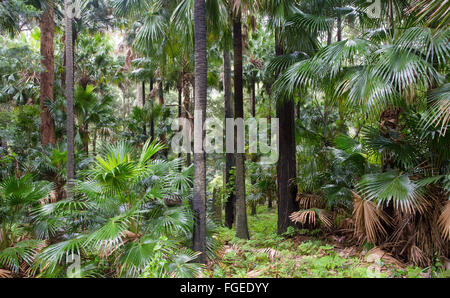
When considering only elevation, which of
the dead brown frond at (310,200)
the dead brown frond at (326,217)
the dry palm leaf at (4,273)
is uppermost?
the dead brown frond at (310,200)

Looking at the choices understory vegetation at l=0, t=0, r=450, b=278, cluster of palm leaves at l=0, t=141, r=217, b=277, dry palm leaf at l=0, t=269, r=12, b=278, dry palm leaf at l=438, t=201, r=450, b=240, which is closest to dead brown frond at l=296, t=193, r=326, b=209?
understory vegetation at l=0, t=0, r=450, b=278

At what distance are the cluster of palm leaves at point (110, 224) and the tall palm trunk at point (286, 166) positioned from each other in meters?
2.71

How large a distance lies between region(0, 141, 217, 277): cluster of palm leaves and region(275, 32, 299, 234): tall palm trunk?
271cm

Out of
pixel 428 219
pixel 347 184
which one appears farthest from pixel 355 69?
pixel 428 219

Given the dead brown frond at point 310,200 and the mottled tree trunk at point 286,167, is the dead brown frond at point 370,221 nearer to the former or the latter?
the dead brown frond at point 310,200

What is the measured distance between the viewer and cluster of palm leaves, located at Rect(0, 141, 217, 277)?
11.8 ft

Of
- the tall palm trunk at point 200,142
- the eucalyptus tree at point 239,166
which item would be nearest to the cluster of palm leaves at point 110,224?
the tall palm trunk at point 200,142

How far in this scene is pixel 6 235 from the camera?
464 cm

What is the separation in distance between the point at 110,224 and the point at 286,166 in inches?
173

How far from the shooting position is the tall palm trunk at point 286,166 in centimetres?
689

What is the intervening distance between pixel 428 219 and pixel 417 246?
46 cm

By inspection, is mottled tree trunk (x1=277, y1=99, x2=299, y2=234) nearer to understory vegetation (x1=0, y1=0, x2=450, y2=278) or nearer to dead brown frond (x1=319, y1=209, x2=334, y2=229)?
understory vegetation (x1=0, y1=0, x2=450, y2=278)

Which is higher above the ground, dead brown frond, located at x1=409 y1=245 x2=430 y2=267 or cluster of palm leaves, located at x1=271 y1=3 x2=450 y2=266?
cluster of palm leaves, located at x1=271 y1=3 x2=450 y2=266
